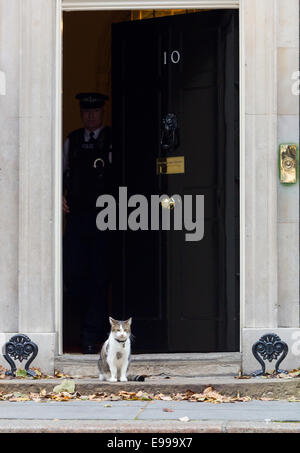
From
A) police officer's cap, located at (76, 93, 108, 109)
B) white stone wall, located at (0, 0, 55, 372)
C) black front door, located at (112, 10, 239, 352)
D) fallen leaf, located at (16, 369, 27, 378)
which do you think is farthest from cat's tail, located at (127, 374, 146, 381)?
police officer's cap, located at (76, 93, 108, 109)

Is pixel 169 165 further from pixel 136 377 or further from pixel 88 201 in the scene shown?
pixel 136 377

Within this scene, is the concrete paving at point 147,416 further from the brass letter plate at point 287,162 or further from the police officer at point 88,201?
the police officer at point 88,201

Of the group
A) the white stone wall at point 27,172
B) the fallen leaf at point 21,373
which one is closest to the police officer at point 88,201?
the white stone wall at point 27,172

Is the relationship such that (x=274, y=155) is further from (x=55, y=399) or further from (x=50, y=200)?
(x=55, y=399)

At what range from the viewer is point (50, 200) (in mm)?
9945

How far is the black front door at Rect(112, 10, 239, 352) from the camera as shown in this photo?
10.4 m

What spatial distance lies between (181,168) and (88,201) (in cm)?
126

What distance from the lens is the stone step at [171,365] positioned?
9938 mm

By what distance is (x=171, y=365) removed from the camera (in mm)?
9992

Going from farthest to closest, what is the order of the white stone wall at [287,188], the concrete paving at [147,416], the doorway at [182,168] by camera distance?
the doorway at [182,168]
the white stone wall at [287,188]
the concrete paving at [147,416]

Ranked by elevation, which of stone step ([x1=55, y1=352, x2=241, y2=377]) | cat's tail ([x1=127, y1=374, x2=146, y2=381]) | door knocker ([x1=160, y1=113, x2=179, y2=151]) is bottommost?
cat's tail ([x1=127, y1=374, x2=146, y2=381])

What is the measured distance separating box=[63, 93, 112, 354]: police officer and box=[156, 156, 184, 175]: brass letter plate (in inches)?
28.8

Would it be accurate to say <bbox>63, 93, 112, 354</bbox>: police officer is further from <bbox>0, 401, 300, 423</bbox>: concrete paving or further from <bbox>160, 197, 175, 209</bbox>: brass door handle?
<bbox>0, 401, 300, 423</bbox>: concrete paving

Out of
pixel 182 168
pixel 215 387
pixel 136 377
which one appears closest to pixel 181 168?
pixel 182 168
